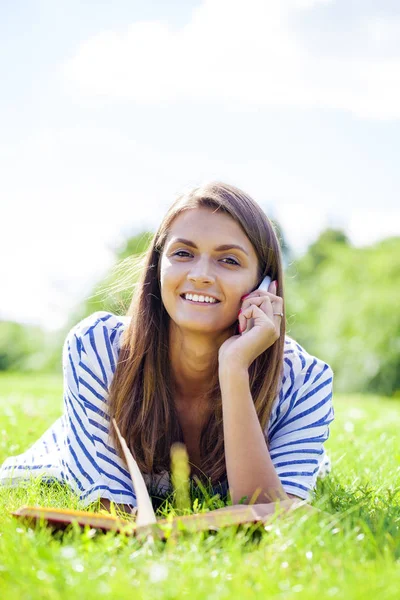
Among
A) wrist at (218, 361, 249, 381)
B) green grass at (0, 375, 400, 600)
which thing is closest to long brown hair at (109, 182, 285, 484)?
wrist at (218, 361, 249, 381)

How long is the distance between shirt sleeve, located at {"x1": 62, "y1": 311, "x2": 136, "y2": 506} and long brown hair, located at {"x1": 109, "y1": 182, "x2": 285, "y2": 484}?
61mm

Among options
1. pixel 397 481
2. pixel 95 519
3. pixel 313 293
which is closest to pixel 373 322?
pixel 313 293

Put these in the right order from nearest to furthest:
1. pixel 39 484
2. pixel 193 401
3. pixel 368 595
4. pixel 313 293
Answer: pixel 368 595, pixel 39 484, pixel 193 401, pixel 313 293

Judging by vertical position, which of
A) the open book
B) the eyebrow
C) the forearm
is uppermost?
the eyebrow

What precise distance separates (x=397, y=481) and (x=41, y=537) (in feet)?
7.13

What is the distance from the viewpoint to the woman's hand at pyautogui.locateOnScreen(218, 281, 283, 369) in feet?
10.9

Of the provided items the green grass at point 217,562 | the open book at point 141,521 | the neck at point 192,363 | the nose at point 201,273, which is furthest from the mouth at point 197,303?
the open book at point 141,521

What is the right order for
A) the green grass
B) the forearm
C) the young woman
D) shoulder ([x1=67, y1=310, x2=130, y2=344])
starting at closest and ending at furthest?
1. the green grass
2. the forearm
3. the young woman
4. shoulder ([x1=67, y1=310, x2=130, y2=344])

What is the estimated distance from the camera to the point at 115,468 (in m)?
3.34

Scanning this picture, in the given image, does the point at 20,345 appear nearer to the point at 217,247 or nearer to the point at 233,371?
the point at 217,247

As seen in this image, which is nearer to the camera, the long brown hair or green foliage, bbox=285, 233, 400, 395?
the long brown hair

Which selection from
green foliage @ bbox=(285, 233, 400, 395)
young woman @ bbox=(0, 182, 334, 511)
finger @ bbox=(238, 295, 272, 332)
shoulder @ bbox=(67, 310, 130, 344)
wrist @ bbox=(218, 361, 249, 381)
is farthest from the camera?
green foliage @ bbox=(285, 233, 400, 395)

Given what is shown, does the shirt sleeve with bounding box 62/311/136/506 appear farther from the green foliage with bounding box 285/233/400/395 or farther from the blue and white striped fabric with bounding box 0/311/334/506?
the green foliage with bounding box 285/233/400/395

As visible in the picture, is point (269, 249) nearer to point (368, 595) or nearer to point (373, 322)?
point (368, 595)
